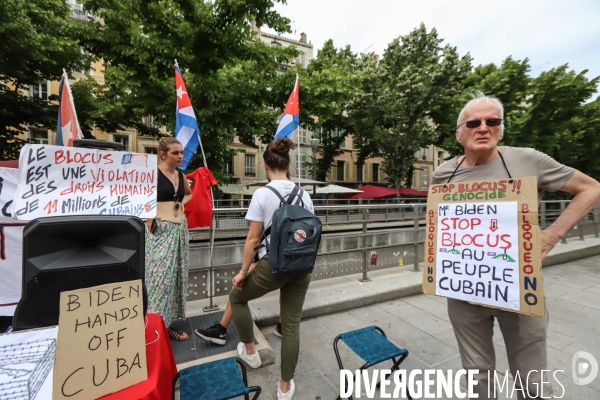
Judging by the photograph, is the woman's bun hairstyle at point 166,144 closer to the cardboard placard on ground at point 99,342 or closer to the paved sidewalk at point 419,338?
the cardboard placard on ground at point 99,342

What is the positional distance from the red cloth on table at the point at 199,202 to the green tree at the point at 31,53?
28.5 feet

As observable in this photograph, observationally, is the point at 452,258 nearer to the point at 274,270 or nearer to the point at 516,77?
the point at 274,270

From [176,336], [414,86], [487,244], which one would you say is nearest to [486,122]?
[487,244]

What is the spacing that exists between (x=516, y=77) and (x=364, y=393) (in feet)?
56.9

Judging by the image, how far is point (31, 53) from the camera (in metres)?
8.15

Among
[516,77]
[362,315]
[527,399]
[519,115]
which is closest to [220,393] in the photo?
[527,399]

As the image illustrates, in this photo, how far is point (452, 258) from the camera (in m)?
1.71

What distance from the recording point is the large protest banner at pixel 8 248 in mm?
1977

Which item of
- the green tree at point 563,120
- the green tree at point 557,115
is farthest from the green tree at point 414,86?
the green tree at point 563,120

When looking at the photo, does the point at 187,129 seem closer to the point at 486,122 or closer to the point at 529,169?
the point at 486,122

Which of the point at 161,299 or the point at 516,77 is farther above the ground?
the point at 516,77

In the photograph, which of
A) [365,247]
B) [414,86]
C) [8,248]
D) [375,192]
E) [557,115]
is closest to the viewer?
[8,248]

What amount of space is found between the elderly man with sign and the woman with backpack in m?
1.05

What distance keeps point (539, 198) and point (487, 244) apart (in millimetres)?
409
